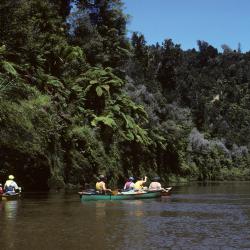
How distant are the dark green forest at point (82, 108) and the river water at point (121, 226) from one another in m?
8.09

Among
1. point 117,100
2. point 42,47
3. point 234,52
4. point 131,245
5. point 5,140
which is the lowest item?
point 131,245

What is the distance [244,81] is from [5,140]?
110298 mm

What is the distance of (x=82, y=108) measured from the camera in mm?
43625

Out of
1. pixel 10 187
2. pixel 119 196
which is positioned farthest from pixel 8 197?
pixel 119 196

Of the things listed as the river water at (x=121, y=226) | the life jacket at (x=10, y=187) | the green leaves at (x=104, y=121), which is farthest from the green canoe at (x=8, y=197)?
the green leaves at (x=104, y=121)

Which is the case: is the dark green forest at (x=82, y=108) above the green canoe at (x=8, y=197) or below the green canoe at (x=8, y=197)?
above

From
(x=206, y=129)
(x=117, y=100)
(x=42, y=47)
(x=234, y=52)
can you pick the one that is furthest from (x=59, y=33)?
(x=234, y=52)

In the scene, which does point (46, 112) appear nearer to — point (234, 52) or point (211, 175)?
point (211, 175)

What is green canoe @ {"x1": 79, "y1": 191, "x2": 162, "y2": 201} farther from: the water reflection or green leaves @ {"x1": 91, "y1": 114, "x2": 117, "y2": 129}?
green leaves @ {"x1": 91, "y1": 114, "x2": 117, "y2": 129}

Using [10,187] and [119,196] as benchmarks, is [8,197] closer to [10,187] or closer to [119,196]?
[10,187]

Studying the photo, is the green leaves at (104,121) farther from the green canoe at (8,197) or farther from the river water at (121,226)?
the river water at (121,226)

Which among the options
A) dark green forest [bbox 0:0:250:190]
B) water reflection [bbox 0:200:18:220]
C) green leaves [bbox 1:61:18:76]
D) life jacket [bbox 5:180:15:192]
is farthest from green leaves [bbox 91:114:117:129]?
water reflection [bbox 0:200:18:220]

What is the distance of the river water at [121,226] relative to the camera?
48.9 ft

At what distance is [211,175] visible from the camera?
243ft
